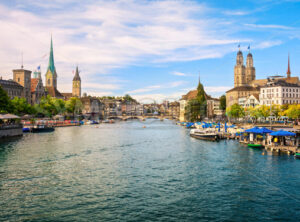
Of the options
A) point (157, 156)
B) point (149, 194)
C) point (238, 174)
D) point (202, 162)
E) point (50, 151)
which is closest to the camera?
point (149, 194)

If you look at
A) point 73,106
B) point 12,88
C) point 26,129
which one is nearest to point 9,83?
point 12,88

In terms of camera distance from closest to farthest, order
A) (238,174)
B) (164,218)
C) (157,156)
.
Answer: (164,218), (238,174), (157,156)

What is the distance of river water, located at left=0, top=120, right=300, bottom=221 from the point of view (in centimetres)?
2269

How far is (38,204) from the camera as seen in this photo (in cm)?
2459

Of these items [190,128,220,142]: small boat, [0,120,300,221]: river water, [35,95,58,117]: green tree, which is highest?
[35,95,58,117]: green tree

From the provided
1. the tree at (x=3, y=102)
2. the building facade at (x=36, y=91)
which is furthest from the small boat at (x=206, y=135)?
the building facade at (x=36, y=91)

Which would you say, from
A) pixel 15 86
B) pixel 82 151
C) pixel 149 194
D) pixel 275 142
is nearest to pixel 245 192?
pixel 149 194

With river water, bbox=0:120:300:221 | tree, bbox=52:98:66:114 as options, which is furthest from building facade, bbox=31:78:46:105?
river water, bbox=0:120:300:221

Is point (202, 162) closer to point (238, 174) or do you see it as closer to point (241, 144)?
point (238, 174)

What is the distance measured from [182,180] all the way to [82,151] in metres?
26.9

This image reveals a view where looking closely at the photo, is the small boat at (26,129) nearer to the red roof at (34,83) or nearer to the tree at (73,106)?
the tree at (73,106)

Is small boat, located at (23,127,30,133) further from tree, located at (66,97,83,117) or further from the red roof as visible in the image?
the red roof

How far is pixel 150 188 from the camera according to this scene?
29.0 metres

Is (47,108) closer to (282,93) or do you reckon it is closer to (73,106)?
(73,106)
